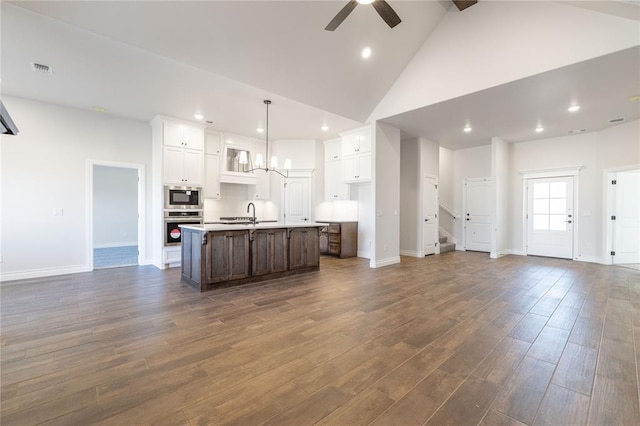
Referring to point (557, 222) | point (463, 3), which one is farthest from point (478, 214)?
point (463, 3)

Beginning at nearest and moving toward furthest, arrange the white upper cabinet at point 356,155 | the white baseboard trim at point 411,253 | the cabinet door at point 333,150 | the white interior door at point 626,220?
1. the white interior door at point 626,220
2. the white upper cabinet at point 356,155
3. the white baseboard trim at point 411,253
4. the cabinet door at point 333,150

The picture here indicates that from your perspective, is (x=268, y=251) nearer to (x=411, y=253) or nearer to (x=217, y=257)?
(x=217, y=257)

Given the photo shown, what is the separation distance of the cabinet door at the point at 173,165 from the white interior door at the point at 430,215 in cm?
579

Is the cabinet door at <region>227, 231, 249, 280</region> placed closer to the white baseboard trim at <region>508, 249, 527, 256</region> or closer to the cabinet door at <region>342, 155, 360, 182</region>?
the cabinet door at <region>342, 155, 360, 182</region>

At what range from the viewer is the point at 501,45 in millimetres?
4070

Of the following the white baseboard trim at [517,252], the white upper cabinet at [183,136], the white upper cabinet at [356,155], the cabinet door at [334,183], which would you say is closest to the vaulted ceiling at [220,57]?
the white upper cabinet at [183,136]

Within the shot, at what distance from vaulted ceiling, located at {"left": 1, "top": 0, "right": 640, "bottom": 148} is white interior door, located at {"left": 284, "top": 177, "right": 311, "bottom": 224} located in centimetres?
195

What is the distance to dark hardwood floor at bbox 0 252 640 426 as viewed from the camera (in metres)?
1.64

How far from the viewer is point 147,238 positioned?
596 cm

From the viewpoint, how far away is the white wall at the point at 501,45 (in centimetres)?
340

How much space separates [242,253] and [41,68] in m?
3.70

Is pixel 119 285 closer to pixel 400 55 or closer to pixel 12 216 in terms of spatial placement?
pixel 12 216

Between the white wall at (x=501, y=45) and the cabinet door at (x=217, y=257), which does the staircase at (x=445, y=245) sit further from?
the cabinet door at (x=217, y=257)

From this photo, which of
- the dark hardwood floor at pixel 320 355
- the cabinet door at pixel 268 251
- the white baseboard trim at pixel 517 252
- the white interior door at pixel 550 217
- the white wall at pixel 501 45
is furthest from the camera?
the white baseboard trim at pixel 517 252
